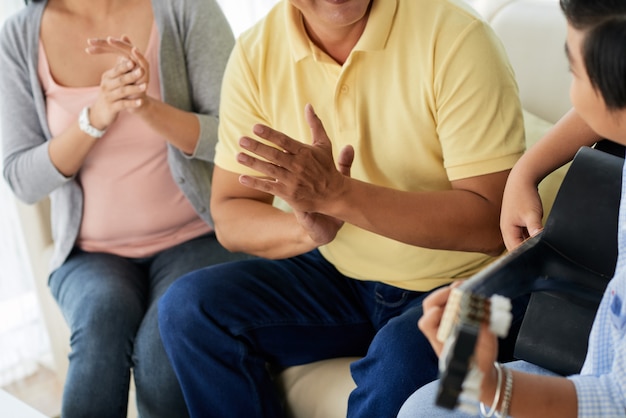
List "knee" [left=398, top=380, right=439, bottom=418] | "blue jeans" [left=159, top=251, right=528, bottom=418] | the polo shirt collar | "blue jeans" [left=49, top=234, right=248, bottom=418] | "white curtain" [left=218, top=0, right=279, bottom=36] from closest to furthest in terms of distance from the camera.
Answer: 1. "knee" [left=398, top=380, right=439, bottom=418]
2. the polo shirt collar
3. "blue jeans" [left=159, top=251, right=528, bottom=418]
4. "blue jeans" [left=49, top=234, right=248, bottom=418]
5. "white curtain" [left=218, top=0, right=279, bottom=36]

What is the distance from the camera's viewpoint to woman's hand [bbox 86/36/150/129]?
1.63 metres

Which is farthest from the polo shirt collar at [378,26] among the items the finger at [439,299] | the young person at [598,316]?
the finger at [439,299]

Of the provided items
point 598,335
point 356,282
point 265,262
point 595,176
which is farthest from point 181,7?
point 598,335

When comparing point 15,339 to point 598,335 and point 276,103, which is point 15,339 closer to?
point 276,103

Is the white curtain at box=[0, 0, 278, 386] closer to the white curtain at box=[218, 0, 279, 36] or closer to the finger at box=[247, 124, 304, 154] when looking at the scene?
the white curtain at box=[218, 0, 279, 36]

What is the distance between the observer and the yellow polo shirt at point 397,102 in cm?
132

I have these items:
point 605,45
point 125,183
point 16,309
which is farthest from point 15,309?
point 605,45

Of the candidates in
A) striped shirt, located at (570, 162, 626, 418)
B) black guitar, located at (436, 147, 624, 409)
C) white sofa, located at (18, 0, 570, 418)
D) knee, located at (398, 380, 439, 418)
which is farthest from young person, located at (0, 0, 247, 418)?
striped shirt, located at (570, 162, 626, 418)

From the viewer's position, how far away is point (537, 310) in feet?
3.62

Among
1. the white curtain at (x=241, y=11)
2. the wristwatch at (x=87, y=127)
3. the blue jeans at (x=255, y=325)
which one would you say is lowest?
the blue jeans at (x=255, y=325)

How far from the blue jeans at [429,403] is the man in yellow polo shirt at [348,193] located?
0.10 meters

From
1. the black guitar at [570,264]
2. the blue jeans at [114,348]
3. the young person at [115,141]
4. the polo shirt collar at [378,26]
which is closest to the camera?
the black guitar at [570,264]

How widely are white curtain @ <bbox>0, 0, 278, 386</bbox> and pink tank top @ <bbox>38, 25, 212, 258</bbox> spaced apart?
483mm

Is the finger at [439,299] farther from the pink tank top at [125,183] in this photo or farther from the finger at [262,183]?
the pink tank top at [125,183]
